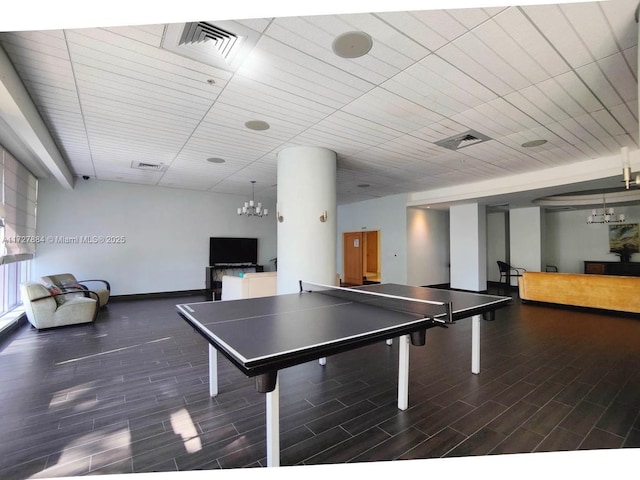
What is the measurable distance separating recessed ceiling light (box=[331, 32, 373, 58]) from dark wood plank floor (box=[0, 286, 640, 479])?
287 cm

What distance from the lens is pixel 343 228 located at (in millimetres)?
10898

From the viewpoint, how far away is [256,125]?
12.7 feet

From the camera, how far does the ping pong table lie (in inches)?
55.9

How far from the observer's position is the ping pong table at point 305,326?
4.66ft

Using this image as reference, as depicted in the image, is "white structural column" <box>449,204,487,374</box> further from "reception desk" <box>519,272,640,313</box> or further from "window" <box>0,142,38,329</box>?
"window" <box>0,142,38,329</box>

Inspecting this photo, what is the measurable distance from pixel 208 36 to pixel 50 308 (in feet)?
15.7

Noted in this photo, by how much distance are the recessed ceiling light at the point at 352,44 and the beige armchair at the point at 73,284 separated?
20.4 feet

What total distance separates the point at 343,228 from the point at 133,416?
358 inches

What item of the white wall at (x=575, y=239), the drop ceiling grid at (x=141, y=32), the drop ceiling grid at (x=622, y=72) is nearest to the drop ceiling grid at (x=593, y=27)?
the drop ceiling grid at (x=622, y=72)

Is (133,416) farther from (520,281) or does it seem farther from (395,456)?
(520,281)

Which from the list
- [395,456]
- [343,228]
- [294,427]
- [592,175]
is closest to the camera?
[395,456]

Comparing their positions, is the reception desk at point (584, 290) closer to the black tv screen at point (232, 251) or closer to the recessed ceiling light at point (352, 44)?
the recessed ceiling light at point (352, 44)

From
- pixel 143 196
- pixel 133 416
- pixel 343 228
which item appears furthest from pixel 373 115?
pixel 343 228

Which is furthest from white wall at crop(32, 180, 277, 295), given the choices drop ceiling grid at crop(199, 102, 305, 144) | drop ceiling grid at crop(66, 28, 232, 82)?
drop ceiling grid at crop(66, 28, 232, 82)
